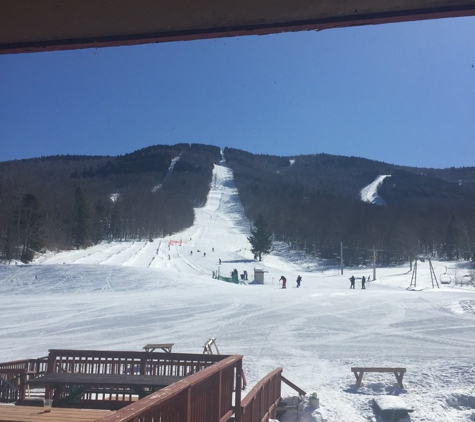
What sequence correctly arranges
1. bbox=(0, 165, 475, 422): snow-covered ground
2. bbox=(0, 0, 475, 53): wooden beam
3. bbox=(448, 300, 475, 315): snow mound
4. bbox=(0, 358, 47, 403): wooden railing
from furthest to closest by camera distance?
1. bbox=(448, 300, 475, 315): snow mound
2. bbox=(0, 165, 475, 422): snow-covered ground
3. bbox=(0, 358, 47, 403): wooden railing
4. bbox=(0, 0, 475, 53): wooden beam

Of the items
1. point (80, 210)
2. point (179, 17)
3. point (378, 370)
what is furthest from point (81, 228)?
point (179, 17)

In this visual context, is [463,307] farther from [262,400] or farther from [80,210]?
[80,210]

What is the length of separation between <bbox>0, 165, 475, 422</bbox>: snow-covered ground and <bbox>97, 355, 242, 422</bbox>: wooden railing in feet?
12.8

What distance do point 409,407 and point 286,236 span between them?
107 meters

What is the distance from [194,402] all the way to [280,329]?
15.2 meters

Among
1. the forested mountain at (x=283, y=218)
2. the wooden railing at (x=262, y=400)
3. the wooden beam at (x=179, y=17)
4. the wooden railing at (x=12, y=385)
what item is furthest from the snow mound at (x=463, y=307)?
the forested mountain at (x=283, y=218)

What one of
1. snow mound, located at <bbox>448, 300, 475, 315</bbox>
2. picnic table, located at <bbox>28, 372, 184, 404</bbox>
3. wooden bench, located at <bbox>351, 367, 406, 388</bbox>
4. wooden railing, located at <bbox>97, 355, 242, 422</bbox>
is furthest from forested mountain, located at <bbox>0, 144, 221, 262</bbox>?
wooden railing, located at <bbox>97, 355, 242, 422</bbox>

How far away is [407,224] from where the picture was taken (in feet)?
334

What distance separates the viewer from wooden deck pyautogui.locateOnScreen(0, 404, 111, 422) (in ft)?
11.7

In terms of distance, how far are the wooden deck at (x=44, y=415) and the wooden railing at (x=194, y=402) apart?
65cm

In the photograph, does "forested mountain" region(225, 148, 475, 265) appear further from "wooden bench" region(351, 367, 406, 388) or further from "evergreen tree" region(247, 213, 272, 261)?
"wooden bench" region(351, 367, 406, 388)

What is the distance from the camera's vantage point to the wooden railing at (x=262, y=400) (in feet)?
20.8

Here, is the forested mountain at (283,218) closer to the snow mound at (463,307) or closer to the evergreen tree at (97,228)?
the evergreen tree at (97,228)

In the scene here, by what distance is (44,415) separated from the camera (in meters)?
3.78
